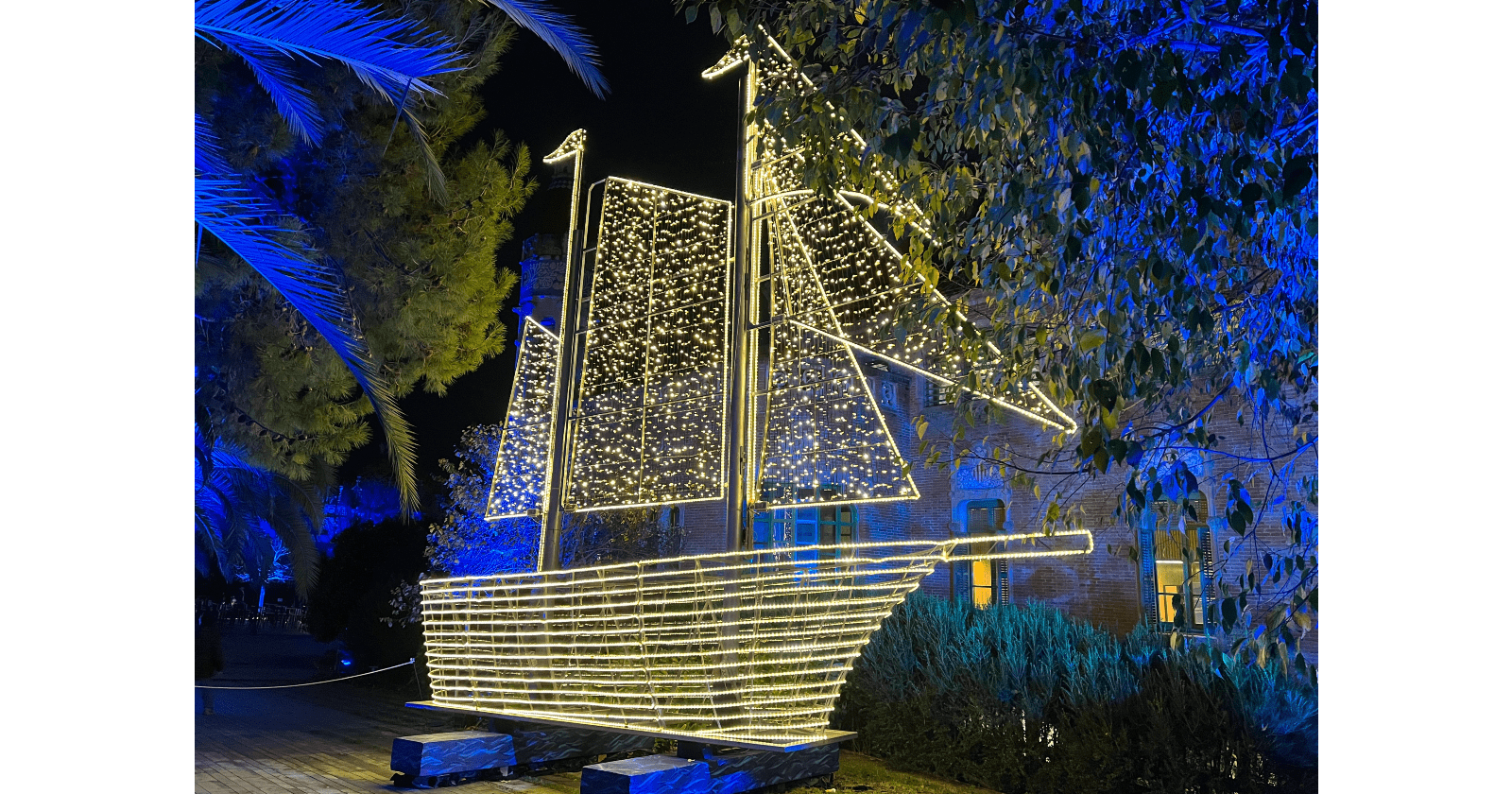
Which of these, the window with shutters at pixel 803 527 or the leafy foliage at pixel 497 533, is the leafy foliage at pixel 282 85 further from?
the window with shutters at pixel 803 527

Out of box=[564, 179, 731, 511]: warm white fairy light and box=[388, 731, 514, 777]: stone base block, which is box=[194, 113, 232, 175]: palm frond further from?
box=[388, 731, 514, 777]: stone base block

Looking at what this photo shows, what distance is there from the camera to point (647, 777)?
4.82 meters

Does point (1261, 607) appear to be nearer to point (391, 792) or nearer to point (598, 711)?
point (598, 711)

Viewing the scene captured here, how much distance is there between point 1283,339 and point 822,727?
3.22 meters

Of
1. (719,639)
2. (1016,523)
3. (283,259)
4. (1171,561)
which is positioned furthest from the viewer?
(1016,523)

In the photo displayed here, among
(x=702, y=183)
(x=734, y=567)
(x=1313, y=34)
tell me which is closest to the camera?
(x=1313, y=34)

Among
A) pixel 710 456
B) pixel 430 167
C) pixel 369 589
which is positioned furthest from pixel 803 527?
pixel 369 589

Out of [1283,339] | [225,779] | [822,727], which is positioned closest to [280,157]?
[225,779]

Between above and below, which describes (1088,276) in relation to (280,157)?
Answer: below

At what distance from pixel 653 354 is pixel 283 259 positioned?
7.00 ft

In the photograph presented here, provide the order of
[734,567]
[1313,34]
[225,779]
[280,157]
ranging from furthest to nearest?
[280,157], [225,779], [734,567], [1313,34]

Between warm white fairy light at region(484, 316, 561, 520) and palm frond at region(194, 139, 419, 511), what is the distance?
102 centimetres

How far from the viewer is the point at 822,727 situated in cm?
540

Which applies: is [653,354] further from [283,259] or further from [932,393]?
[932,393]
